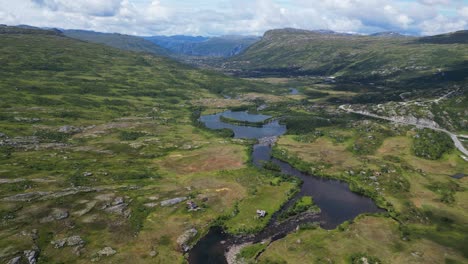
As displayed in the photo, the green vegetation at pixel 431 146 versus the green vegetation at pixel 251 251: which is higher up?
the green vegetation at pixel 431 146

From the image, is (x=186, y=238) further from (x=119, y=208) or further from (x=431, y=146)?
(x=431, y=146)

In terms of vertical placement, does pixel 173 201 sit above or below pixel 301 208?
below

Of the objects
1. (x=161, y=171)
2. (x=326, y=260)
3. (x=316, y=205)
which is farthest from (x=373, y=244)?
(x=161, y=171)

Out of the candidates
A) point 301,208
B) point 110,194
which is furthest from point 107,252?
point 301,208

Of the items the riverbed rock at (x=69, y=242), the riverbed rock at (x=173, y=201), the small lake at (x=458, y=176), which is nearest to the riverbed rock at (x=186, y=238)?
the riverbed rock at (x=173, y=201)

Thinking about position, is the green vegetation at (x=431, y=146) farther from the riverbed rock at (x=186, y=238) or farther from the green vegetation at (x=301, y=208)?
the riverbed rock at (x=186, y=238)

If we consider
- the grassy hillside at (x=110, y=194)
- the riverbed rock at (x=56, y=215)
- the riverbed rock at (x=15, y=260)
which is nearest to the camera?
the riverbed rock at (x=15, y=260)

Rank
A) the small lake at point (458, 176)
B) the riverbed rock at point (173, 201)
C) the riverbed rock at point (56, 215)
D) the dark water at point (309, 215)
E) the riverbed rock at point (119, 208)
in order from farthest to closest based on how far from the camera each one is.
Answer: the small lake at point (458, 176) → the riverbed rock at point (173, 201) → the riverbed rock at point (119, 208) → the riverbed rock at point (56, 215) → the dark water at point (309, 215)

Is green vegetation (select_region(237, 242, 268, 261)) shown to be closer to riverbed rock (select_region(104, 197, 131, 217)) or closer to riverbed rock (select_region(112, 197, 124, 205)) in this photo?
riverbed rock (select_region(104, 197, 131, 217))

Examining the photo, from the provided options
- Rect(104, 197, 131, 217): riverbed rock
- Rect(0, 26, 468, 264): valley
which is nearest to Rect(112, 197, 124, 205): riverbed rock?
Rect(104, 197, 131, 217): riverbed rock

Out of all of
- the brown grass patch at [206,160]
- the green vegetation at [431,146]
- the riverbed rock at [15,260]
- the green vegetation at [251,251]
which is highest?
the green vegetation at [431,146]
